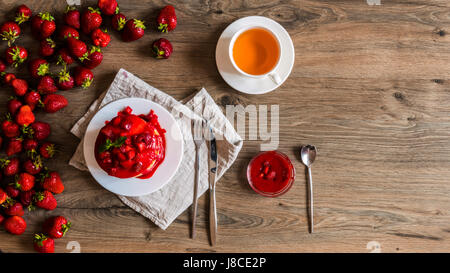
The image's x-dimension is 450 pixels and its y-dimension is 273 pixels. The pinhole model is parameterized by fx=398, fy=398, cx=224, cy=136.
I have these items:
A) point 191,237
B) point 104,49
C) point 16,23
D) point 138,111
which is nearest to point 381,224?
point 191,237

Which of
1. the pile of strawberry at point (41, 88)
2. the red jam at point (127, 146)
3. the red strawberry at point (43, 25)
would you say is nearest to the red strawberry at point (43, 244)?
the pile of strawberry at point (41, 88)

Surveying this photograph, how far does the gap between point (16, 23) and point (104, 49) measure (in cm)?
37

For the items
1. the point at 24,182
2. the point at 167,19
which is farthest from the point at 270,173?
the point at 24,182

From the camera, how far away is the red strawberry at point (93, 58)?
62.4 inches

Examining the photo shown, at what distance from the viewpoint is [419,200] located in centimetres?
166

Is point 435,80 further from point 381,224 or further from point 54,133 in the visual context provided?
point 54,133

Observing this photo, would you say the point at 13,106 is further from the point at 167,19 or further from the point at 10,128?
the point at 167,19

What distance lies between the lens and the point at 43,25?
5.19ft

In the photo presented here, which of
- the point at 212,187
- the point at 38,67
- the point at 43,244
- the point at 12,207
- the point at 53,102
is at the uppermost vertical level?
the point at 38,67

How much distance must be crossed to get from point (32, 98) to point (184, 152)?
636 millimetres

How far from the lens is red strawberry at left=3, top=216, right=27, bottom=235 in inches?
62.1

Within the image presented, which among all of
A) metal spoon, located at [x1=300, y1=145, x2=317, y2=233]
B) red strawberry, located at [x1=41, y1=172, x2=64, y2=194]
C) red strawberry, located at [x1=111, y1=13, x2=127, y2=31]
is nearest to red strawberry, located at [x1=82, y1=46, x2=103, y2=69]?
red strawberry, located at [x1=111, y1=13, x2=127, y2=31]

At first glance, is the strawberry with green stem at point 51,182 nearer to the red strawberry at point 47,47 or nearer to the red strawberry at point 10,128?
the red strawberry at point 10,128

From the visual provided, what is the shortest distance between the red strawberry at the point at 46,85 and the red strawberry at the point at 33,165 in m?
0.26
